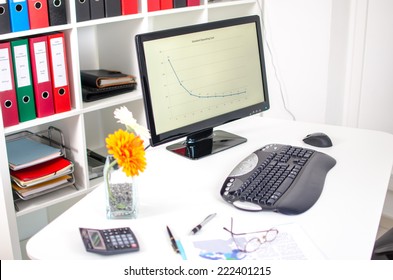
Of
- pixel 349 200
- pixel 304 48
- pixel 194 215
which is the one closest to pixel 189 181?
pixel 194 215

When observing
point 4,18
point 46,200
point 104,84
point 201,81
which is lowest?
point 46,200

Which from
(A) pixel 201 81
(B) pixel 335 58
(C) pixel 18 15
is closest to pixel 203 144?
(A) pixel 201 81

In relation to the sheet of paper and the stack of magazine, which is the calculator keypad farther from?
the stack of magazine

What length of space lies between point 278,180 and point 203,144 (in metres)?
0.39

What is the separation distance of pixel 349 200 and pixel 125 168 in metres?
0.63

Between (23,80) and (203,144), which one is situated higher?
(23,80)

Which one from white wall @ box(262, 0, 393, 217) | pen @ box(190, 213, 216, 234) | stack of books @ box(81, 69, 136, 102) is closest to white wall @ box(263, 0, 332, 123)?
white wall @ box(262, 0, 393, 217)

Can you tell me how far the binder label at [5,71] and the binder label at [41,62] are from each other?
126 mm

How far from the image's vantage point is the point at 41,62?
202 cm

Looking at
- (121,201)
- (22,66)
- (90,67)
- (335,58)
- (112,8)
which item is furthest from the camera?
(335,58)

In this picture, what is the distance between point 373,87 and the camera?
2.75 m

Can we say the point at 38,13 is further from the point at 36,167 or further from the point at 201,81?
the point at 201,81

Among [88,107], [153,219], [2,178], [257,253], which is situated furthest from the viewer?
[88,107]

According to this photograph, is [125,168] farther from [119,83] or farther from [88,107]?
[119,83]
